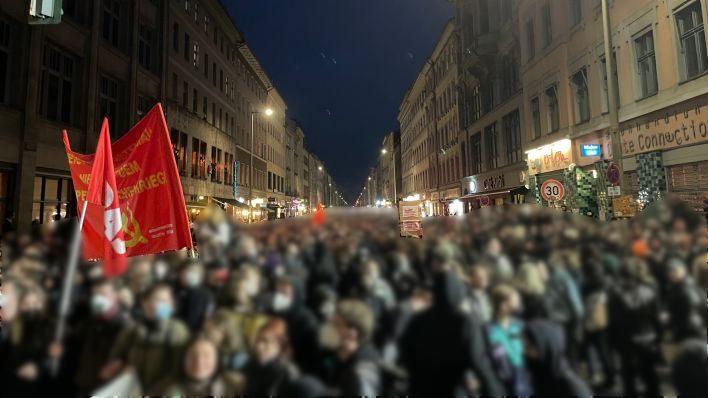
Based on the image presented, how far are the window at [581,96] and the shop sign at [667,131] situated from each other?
3.36 m

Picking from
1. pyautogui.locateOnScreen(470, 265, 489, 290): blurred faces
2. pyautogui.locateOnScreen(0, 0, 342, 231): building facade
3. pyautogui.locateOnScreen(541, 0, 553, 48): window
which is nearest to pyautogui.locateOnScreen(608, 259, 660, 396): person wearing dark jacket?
pyautogui.locateOnScreen(470, 265, 489, 290): blurred faces

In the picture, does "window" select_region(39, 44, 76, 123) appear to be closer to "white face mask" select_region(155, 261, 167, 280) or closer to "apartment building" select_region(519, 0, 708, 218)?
"white face mask" select_region(155, 261, 167, 280)

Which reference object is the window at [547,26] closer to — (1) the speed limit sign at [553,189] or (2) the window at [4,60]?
(1) the speed limit sign at [553,189]

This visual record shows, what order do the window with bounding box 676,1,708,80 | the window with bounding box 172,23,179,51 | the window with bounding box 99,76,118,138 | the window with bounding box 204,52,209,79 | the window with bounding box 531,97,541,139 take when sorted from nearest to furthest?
the window with bounding box 676,1,708,80, the window with bounding box 99,76,118,138, the window with bounding box 531,97,541,139, the window with bounding box 172,23,179,51, the window with bounding box 204,52,209,79

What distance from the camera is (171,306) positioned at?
1.58m

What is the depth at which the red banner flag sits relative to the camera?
5.20m

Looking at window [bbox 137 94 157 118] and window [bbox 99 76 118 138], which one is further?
window [bbox 137 94 157 118]

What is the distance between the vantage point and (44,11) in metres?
6.11

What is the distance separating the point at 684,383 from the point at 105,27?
26.3m

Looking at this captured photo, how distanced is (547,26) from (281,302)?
959 inches

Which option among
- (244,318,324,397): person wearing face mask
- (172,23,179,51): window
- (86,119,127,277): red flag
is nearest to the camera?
(244,318,324,397): person wearing face mask

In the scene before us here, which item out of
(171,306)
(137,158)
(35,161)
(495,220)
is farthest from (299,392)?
(35,161)

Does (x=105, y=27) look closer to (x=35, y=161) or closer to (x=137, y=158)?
(x=35, y=161)

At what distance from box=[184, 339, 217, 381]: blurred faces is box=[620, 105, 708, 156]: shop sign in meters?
14.5
